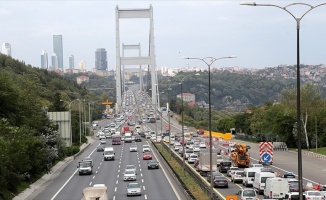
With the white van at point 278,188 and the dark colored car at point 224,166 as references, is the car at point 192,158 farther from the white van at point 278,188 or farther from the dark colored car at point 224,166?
the white van at point 278,188

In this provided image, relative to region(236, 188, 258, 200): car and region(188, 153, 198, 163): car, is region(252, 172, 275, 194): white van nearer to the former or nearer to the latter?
region(236, 188, 258, 200): car

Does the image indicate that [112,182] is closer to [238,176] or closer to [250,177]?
[238,176]

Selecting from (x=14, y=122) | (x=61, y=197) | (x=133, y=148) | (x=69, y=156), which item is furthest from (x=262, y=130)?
(x=61, y=197)

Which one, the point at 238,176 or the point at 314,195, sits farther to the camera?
the point at 238,176

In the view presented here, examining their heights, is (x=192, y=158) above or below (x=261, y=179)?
below

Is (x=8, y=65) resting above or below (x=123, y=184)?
above

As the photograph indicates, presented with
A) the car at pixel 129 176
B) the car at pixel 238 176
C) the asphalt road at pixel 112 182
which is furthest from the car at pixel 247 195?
the car at pixel 129 176

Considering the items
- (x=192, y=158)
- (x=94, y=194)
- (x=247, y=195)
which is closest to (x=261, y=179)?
(x=247, y=195)

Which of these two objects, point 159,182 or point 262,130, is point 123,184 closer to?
point 159,182
